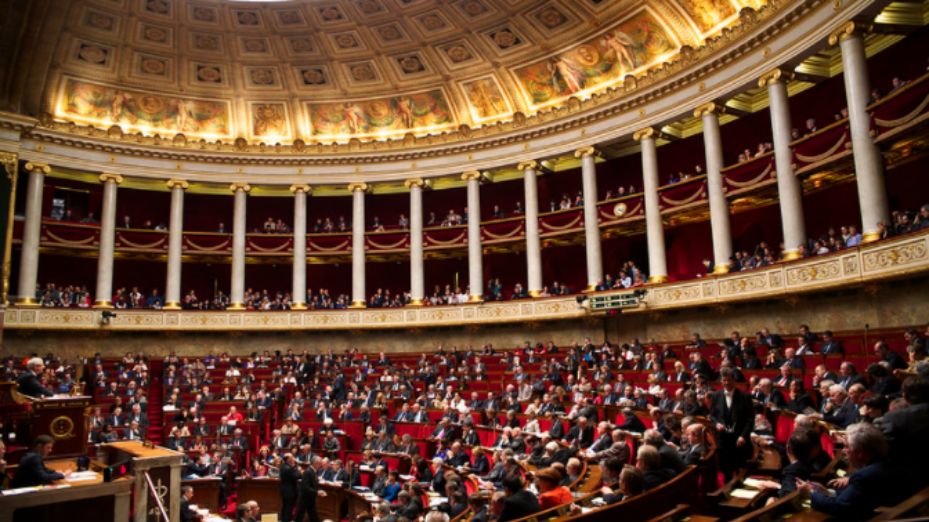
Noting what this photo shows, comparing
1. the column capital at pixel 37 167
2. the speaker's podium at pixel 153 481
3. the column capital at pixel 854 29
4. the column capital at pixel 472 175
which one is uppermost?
the column capital at pixel 854 29

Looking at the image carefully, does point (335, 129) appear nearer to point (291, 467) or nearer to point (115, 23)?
point (115, 23)

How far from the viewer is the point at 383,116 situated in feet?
96.1

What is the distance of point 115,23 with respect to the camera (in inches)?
1013

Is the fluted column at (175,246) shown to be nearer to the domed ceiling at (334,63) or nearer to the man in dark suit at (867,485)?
the domed ceiling at (334,63)

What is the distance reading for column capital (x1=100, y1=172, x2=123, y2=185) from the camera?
2677cm

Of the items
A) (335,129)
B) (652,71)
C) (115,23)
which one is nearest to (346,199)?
(335,129)

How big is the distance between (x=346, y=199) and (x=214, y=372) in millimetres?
12530

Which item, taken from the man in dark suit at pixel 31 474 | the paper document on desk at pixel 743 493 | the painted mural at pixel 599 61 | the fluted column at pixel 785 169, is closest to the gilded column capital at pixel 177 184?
the painted mural at pixel 599 61

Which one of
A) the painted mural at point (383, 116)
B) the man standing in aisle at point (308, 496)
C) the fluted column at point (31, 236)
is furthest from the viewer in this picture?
the painted mural at point (383, 116)

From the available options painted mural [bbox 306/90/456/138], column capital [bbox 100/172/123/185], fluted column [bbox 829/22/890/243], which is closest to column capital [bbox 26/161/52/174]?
column capital [bbox 100/172/123/185]

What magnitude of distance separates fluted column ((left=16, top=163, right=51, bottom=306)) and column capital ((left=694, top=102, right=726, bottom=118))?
24.5 m

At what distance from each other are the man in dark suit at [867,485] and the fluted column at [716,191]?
1620cm

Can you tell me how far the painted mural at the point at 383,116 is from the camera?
28.6 m

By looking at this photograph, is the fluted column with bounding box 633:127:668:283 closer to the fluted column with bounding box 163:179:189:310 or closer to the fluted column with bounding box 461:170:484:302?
the fluted column with bounding box 461:170:484:302
